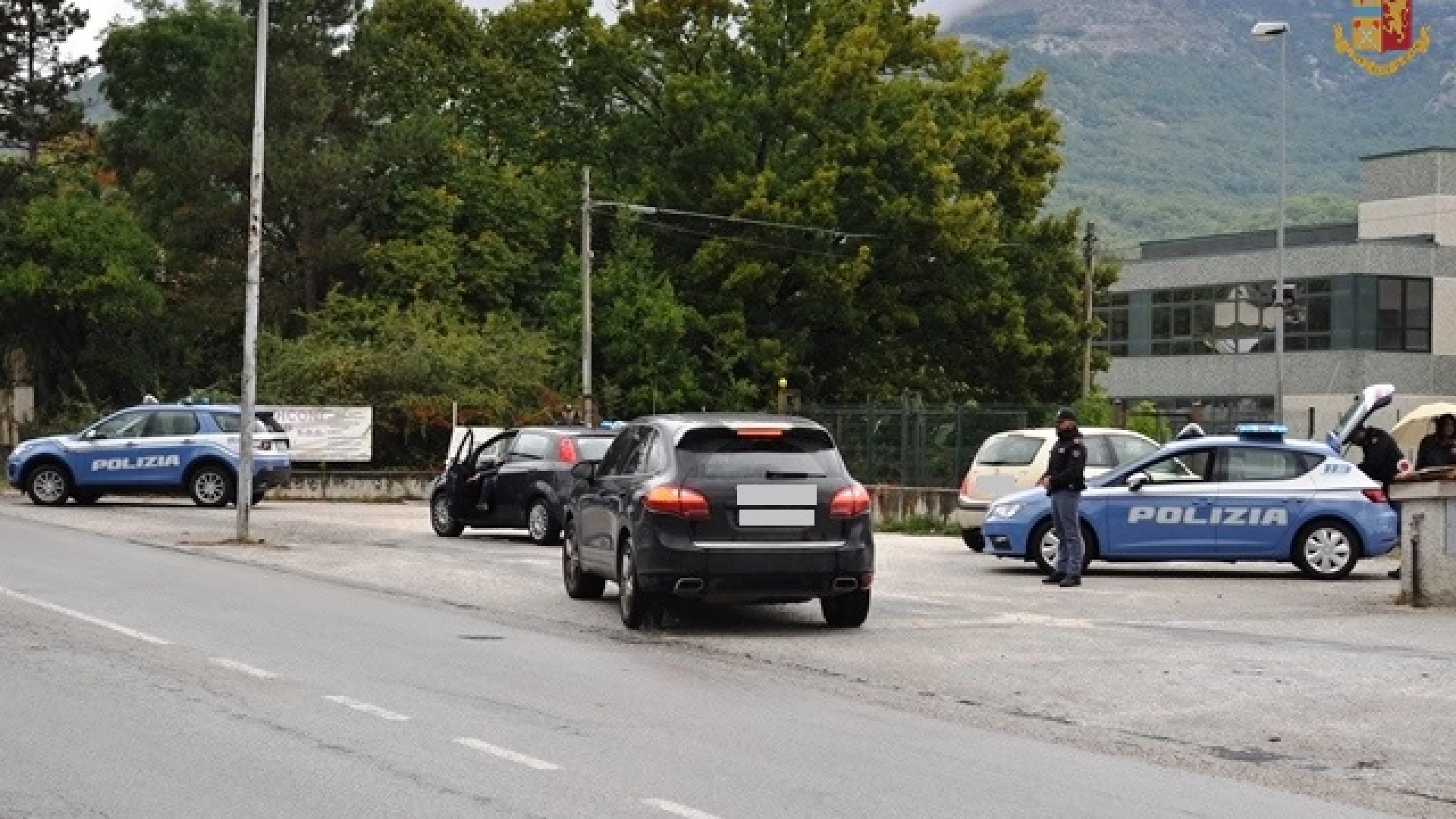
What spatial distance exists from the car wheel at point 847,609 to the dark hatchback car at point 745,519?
51mm

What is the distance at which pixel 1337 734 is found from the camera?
40.7ft

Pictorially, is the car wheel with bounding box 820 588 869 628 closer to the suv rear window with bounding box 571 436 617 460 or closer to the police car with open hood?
the police car with open hood

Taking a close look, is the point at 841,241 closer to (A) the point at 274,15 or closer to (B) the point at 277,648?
(A) the point at 274,15

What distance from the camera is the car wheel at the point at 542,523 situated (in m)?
30.9

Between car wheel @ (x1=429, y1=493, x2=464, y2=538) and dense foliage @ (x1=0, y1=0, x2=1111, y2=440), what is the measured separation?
24.0 m

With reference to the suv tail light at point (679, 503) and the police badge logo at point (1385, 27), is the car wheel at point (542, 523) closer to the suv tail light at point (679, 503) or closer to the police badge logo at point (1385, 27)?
the suv tail light at point (679, 503)

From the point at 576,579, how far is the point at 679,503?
12.9ft

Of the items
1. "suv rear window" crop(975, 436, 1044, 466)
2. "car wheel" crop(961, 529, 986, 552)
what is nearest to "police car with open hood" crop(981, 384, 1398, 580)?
"suv rear window" crop(975, 436, 1044, 466)

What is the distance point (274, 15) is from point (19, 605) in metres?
49.1

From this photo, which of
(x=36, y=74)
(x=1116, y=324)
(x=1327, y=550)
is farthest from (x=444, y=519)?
(x=1116, y=324)

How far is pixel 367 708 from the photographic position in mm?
12539

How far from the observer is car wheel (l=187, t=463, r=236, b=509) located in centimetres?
3912

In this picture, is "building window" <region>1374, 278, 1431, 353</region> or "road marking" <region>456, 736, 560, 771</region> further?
"building window" <region>1374, 278, 1431, 353</region>

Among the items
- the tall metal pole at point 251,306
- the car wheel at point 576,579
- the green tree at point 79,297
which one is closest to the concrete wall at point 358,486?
the green tree at point 79,297
